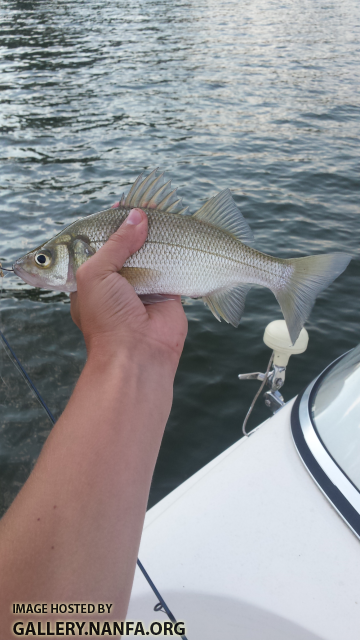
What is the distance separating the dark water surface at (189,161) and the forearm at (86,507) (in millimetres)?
2849

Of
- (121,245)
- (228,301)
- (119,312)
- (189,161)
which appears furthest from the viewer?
(189,161)

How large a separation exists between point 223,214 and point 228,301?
0.49 meters

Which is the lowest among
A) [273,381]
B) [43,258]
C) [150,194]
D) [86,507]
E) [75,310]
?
[273,381]

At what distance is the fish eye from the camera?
2273mm

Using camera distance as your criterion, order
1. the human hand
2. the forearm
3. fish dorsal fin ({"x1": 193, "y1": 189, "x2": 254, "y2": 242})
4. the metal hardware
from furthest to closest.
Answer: the metal hardware → fish dorsal fin ({"x1": 193, "y1": 189, "x2": 254, "y2": 242}) → the human hand → the forearm

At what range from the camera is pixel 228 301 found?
2.53 m

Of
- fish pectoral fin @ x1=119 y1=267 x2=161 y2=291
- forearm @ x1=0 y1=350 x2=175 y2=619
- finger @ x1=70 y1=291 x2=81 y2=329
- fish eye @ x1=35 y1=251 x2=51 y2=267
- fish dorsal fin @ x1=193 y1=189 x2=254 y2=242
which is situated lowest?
forearm @ x1=0 y1=350 x2=175 y2=619

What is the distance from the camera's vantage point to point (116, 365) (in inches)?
61.8

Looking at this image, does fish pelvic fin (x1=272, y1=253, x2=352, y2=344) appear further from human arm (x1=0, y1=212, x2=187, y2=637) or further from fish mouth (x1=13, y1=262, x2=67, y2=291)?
fish mouth (x1=13, y1=262, x2=67, y2=291)

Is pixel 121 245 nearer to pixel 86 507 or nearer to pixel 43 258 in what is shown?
pixel 43 258

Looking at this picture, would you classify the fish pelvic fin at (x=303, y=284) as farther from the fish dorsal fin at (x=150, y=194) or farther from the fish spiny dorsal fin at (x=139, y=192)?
the fish spiny dorsal fin at (x=139, y=192)

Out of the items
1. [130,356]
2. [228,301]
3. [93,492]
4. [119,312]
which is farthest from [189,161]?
[93,492]

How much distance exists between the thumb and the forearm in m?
0.74

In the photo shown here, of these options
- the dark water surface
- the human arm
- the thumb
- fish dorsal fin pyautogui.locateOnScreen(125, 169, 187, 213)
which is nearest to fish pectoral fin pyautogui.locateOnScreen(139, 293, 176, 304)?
the thumb
